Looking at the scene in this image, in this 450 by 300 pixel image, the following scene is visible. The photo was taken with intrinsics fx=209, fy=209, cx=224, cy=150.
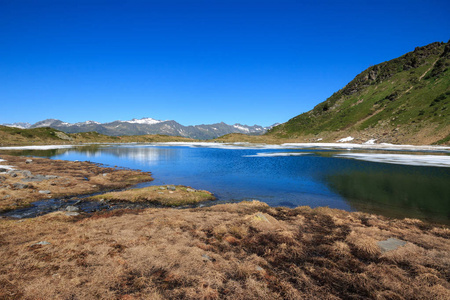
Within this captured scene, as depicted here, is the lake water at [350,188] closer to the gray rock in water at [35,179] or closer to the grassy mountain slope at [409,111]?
the gray rock in water at [35,179]

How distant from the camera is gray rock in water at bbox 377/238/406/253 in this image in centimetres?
1188

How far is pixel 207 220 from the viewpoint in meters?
16.6

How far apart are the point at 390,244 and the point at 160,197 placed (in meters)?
21.6

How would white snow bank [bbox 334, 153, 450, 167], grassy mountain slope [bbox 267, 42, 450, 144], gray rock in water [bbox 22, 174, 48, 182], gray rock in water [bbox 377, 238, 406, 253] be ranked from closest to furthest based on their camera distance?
gray rock in water [bbox 377, 238, 406, 253] → gray rock in water [bbox 22, 174, 48, 182] → white snow bank [bbox 334, 153, 450, 167] → grassy mountain slope [bbox 267, 42, 450, 144]

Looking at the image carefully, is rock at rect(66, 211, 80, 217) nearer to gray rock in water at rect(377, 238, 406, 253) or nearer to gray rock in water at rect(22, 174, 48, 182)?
gray rock in water at rect(22, 174, 48, 182)

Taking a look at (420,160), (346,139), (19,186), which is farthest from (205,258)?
(346,139)

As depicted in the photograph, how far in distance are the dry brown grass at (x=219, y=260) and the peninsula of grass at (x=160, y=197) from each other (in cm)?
746

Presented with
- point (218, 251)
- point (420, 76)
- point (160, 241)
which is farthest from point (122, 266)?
point (420, 76)

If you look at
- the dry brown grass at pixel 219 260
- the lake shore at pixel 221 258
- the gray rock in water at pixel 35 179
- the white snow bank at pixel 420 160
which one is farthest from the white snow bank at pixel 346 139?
the gray rock in water at pixel 35 179

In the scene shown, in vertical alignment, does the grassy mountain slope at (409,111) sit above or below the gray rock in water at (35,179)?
above

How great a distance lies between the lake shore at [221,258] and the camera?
827cm

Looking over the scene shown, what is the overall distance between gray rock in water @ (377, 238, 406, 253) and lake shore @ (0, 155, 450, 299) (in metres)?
0.06

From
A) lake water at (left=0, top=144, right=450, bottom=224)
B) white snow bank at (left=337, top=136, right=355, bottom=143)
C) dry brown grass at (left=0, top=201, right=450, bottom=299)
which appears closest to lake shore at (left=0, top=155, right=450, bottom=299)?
dry brown grass at (left=0, top=201, right=450, bottom=299)

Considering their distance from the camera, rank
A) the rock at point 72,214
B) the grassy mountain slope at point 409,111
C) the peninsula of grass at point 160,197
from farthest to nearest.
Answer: the grassy mountain slope at point 409,111
the peninsula of grass at point 160,197
the rock at point 72,214
